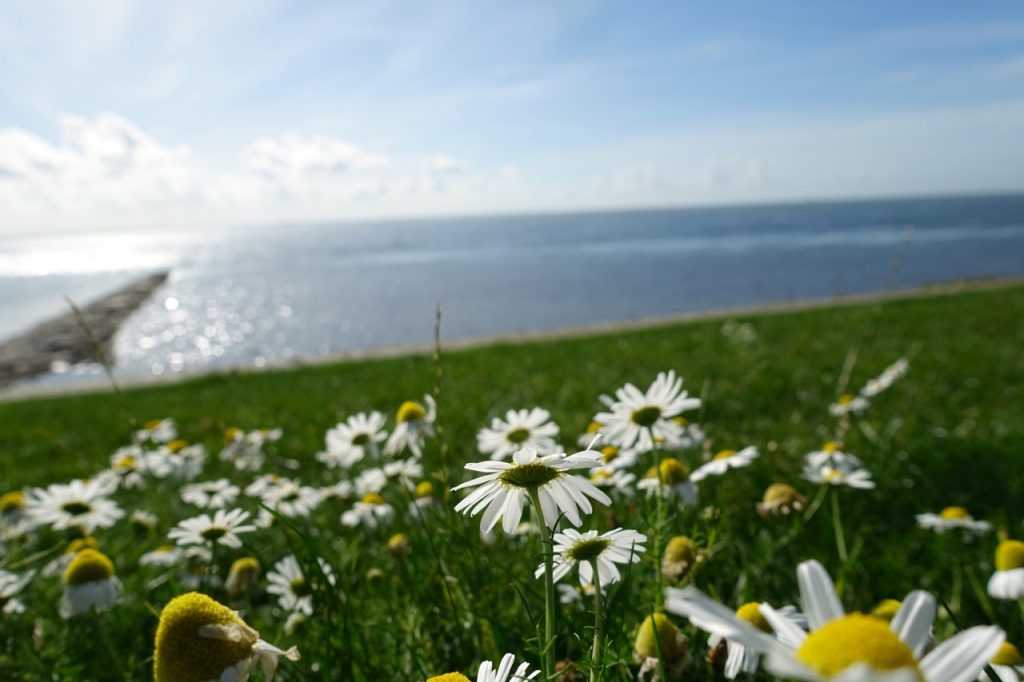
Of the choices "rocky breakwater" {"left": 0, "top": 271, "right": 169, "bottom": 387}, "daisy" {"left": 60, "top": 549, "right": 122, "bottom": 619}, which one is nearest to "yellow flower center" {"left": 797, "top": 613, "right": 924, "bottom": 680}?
"daisy" {"left": 60, "top": 549, "right": 122, "bottom": 619}

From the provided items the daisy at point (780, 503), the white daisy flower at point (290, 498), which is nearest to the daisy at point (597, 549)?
the daisy at point (780, 503)

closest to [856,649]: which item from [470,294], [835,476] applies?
[835,476]

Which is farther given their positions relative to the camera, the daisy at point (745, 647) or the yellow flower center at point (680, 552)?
the yellow flower center at point (680, 552)

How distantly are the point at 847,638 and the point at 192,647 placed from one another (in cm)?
85

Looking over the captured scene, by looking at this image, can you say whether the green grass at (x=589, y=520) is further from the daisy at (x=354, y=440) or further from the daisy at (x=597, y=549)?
the daisy at (x=354, y=440)

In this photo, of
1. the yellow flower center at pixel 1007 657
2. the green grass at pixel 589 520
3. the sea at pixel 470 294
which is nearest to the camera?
the yellow flower center at pixel 1007 657

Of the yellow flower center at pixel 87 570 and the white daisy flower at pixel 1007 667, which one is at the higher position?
the white daisy flower at pixel 1007 667

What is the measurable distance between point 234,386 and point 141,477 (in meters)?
9.35

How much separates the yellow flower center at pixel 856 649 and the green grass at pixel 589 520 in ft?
1.98

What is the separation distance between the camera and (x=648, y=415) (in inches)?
74.2

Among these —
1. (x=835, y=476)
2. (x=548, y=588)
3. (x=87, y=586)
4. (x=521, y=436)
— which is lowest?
(x=87, y=586)

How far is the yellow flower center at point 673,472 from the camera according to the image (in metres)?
2.11

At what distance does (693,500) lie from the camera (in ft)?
6.91

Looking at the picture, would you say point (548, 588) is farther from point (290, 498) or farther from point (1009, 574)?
point (290, 498)
